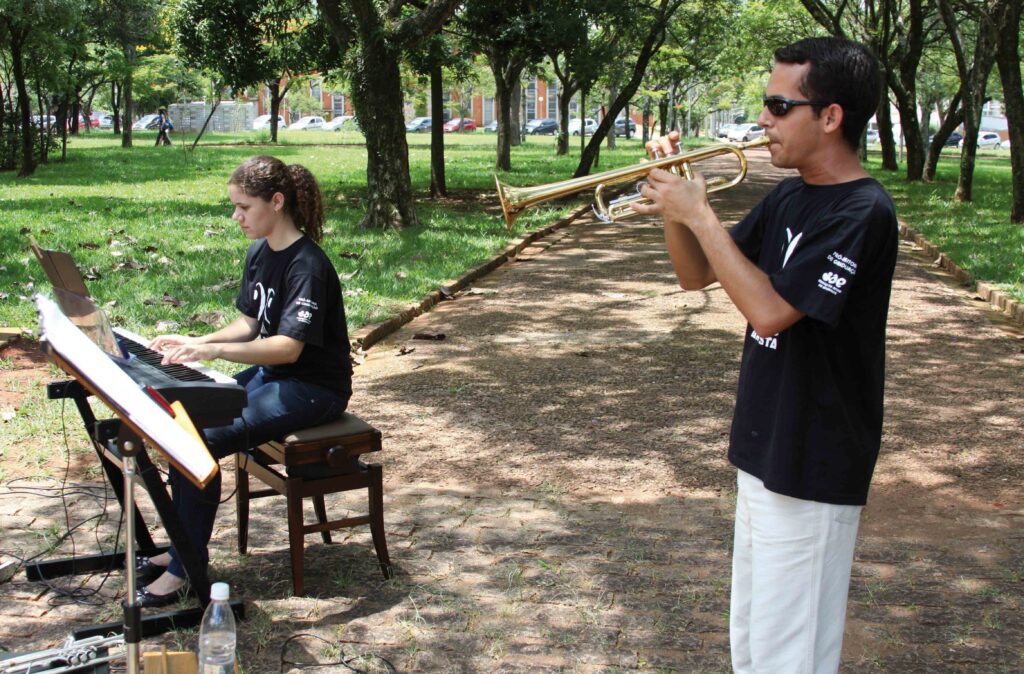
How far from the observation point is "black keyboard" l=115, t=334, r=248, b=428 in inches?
147

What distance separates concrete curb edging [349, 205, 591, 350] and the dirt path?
0.19m

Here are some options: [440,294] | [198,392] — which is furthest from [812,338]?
[440,294]

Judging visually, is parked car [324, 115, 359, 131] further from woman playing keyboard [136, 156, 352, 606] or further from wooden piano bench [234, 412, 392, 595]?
wooden piano bench [234, 412, 392, 595]

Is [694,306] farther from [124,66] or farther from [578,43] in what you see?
[124,66]

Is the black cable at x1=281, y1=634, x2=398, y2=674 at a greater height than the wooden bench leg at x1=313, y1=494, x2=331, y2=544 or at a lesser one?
lesser

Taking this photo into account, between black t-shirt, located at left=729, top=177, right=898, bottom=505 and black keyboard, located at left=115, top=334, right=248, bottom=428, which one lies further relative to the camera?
black keyboard, located at left=115, top=334, right=248, bottom=428

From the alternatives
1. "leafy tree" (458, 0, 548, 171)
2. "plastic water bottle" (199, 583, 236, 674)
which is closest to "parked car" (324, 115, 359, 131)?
"leafy tree" (458, 0, 548, 171)

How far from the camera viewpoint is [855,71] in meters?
2.59

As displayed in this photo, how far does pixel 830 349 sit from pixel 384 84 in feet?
39.7

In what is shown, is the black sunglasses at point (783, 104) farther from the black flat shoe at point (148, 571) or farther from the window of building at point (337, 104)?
the window of building at point (337, 104)

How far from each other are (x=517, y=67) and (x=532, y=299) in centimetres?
1744

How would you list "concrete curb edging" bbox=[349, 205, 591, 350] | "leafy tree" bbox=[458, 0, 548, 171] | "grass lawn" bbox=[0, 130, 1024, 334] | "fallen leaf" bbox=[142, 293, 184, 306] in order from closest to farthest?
"concrete curb edging" bbox=[349, 205, 591, 350], "fallen leaf" bbox=[142, 293, 184, 306], "grass lawn" bbox=[0, 130, 1024, 334], "leafy tree" bbox=[458, 0, 548, 171]

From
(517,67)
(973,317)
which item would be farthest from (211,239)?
(517,67)

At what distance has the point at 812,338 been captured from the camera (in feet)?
8.58
